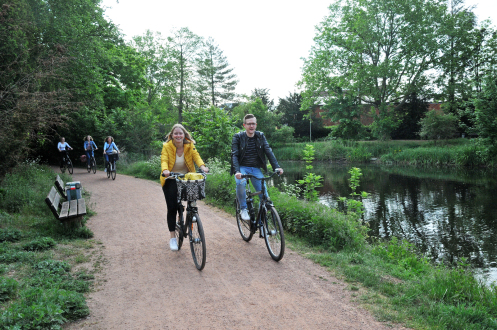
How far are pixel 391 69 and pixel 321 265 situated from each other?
29102mm

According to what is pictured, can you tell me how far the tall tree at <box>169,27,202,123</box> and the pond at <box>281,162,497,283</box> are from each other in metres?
24.9

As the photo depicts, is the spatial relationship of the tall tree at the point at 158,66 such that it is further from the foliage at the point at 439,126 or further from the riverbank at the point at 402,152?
the foliage at the point at 439,126

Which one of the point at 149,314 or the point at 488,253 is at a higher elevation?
the point at 149,314

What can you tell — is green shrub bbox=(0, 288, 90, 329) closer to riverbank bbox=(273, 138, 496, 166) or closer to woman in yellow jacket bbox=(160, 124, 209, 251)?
woman in yellow jacket bbox=(160, 124, 209, 251)

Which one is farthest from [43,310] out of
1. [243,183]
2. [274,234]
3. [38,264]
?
[243,183]

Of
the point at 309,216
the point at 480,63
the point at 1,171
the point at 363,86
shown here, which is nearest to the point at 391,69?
the point at 363,86

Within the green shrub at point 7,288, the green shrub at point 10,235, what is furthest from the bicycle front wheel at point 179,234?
the green shrub at point 10,235

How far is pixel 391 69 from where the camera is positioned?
3030 centimetres

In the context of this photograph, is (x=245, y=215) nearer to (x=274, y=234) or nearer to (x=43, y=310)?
(x=274, y=234)

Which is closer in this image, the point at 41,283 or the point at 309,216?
the point at 41,283

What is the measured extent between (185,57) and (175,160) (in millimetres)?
38265

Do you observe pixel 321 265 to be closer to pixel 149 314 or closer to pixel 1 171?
pixel 149 314

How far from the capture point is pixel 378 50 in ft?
107

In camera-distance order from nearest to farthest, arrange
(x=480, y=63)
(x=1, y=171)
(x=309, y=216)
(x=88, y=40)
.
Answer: (x=309, y=216), (x=1, y=171), (x=88, y=40), (x=480, y=63)
